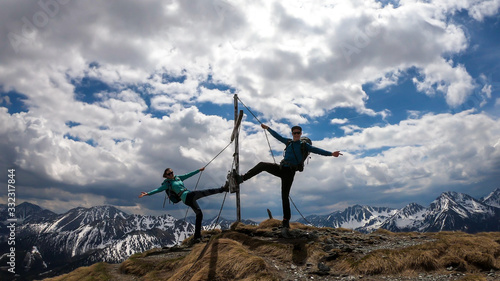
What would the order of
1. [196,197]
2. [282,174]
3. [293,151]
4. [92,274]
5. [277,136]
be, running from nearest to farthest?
[293,151], [282,174], [277,136], [196,197], [92,274]

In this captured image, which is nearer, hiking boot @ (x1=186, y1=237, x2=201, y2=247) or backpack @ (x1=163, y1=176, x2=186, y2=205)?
backpack @ (x1=163, y1=176, x2=186, y2=205)

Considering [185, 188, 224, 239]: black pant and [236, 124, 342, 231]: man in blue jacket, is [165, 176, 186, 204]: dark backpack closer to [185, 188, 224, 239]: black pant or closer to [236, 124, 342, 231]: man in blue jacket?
[185, 188, 224, 239]: black pant

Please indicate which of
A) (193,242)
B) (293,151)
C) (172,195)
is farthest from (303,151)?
(193,242)

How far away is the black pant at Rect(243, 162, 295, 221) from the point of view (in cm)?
1469

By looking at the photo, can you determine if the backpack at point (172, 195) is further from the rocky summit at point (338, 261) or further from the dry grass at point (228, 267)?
the dry grass at point (228, 267)

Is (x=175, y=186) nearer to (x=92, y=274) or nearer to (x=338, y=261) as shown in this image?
(x=92, y=274)

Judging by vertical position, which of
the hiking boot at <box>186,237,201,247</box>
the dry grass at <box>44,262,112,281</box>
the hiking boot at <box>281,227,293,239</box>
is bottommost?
the dry grass at <box>44,262,112,281</box>

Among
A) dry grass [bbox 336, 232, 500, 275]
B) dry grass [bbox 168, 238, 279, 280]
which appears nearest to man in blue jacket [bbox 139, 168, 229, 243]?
dry grass [bbox 168, 238, 279, 280]

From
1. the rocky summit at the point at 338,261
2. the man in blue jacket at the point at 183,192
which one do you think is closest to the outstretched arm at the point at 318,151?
the rocky summit at the point at 338,261

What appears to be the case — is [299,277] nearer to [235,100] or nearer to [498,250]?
[498,250]

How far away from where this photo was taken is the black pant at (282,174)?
1469 cm

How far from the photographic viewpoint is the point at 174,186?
636 inches

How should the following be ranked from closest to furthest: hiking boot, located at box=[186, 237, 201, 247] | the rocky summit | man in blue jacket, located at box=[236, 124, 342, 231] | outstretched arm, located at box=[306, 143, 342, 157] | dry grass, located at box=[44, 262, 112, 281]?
the rocky summit
outstretched arm, located at box=[306, 143, 342, 157]
man in blue jacket, located at box=[236, 124, 342, 231]
dry grass, located at box=[44, 262, 112, 281]
hiking boot, located at box=[186, 237, 201, 247]

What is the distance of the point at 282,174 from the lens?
1472cm
